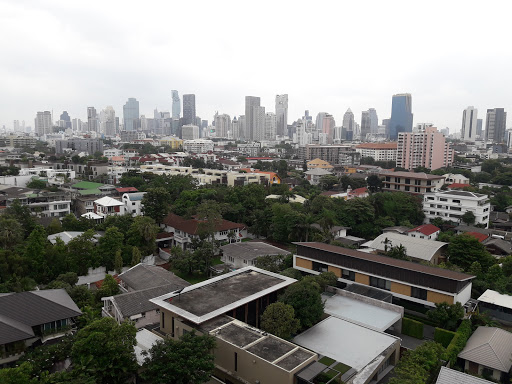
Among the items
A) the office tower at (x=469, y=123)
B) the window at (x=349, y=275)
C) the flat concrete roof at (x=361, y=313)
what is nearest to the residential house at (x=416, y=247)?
the window at (x=349, y=275)

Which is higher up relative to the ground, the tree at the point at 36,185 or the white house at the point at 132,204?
the tree at the point at 36,185

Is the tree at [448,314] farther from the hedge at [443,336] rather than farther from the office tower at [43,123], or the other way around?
the office tower at [43,123]

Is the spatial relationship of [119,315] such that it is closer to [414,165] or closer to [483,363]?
[483,363]

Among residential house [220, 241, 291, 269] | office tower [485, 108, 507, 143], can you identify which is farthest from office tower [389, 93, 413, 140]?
residential house [220, 241, 291, 269]

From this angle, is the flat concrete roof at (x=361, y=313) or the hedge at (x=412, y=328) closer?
the flat concrete roof at (x=361, y=313)

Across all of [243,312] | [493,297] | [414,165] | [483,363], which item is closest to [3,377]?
[243,312]

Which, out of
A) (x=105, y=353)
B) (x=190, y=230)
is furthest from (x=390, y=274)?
(x=190, y=230)
